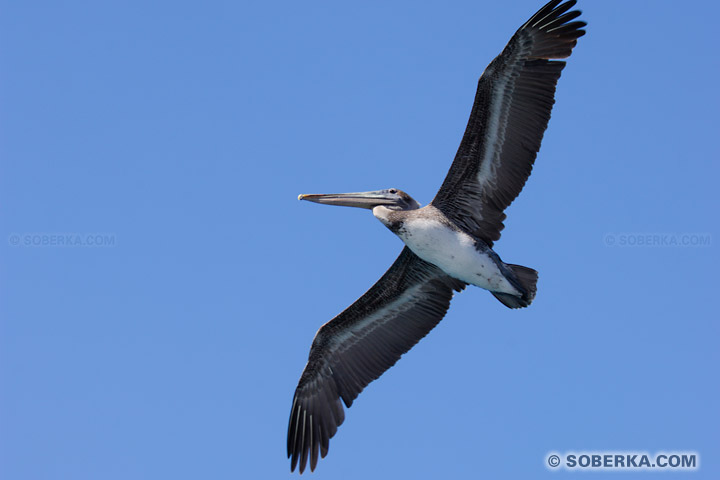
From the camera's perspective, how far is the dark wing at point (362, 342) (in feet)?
56.6

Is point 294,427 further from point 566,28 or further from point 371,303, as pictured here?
point 566,28

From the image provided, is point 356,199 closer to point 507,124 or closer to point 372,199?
point 372,199

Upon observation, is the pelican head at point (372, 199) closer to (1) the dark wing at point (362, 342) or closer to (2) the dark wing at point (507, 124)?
(2) the dark wing at point (507, 124)

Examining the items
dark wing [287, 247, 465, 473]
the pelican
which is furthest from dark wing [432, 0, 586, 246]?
dark wing [287, 247, 465, 473]

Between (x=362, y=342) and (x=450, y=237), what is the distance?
298cm

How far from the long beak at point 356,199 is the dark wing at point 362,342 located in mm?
1017

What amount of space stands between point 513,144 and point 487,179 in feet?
2.50

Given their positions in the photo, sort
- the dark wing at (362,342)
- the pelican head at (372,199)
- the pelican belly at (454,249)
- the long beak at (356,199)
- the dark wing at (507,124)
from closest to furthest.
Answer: the dark wing at (507,124), the pelican belly at (454,249), the pelican head at (372,199), the long beak at (356,199), the dark wing at (362,342)

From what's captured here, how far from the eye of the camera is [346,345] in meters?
17.7

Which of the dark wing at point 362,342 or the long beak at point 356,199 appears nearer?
the long beak at point 356,199

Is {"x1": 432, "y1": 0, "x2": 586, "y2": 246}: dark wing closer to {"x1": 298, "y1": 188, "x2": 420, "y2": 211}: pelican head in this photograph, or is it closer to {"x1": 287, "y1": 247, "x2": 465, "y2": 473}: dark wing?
{"x1": 298, "y1": 188, "x2": 420, "y2": 211}: pelican head

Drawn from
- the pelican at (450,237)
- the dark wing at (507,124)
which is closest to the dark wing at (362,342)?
the pelican at (450,237)

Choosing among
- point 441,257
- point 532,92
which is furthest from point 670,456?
point 532,92

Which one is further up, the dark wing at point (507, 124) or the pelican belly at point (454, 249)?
the dark wing at point (507, 124)
